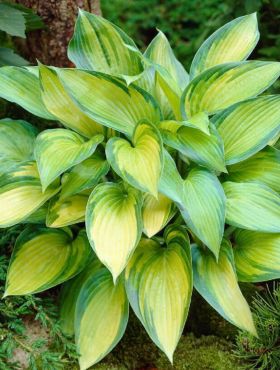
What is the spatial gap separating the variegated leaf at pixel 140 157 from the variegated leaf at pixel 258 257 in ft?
1.37

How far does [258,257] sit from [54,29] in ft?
3.82

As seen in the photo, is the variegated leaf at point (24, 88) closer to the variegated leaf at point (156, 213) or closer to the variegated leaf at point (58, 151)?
the variegated leaf at point (58, 151)

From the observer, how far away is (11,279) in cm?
178

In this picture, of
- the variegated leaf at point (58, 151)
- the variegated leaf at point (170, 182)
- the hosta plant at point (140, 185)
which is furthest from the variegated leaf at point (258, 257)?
the variegated leaf at point (58, 151)

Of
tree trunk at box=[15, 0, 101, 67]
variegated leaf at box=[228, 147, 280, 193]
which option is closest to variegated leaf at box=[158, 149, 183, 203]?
variegated leaf at box=[228, 147, 280, 193]

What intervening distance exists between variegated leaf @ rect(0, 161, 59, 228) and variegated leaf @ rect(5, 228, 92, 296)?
0.43 feet

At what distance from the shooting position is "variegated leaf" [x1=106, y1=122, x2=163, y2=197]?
159 centimetres

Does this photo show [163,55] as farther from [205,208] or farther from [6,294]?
[6,294]

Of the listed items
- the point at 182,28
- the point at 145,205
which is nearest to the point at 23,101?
the point at 145,205

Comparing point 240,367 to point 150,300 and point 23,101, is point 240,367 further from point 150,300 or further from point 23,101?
point 23,101

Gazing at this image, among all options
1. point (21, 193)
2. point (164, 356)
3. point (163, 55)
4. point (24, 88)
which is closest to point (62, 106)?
point (24, 88)

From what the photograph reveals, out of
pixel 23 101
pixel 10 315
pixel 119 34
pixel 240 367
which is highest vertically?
pixel 119 34

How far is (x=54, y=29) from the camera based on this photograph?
2.34 m

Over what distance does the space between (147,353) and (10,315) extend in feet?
1.47
